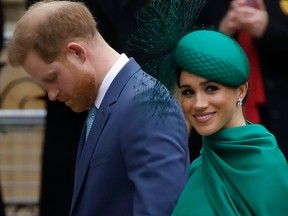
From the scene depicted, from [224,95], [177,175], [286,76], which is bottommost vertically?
[286,76]

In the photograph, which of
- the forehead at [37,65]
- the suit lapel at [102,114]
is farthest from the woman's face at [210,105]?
the forehead at [37,65]

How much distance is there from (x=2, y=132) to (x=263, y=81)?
7.74 ft

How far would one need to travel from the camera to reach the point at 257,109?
5492mm

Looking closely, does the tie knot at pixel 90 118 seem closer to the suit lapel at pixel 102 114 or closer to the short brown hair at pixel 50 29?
the suit lapel at pixel 102 114

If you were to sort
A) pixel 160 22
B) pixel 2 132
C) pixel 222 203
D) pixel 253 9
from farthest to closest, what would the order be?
pixel 2 132 → pixel 253 9 → pixel 160 22 → pixel 222 203

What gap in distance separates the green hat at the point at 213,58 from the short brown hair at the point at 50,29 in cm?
45

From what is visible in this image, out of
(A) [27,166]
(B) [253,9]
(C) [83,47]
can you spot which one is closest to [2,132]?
(A) [27,166]

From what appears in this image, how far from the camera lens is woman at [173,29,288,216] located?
11.9 ft

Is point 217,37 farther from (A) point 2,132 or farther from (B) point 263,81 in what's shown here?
(A) point 2,132

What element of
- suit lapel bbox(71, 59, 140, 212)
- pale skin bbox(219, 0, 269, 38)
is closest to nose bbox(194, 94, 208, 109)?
suit lapel bbox(71, 59, 140, 212)

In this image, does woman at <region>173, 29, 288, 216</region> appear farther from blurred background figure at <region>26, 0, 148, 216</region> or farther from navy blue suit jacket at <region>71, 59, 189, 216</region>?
blurred background figure at <region>26, 0, 148, 216</region>

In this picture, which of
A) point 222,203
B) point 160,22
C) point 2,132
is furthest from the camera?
point 2,132

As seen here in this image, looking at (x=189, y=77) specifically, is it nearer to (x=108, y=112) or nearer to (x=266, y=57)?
(x=108, y=112)

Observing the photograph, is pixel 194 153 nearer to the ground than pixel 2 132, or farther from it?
farther from it
